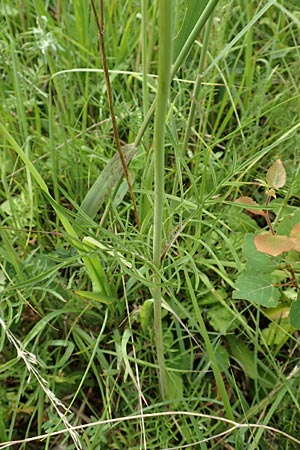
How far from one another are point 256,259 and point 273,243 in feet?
0.25

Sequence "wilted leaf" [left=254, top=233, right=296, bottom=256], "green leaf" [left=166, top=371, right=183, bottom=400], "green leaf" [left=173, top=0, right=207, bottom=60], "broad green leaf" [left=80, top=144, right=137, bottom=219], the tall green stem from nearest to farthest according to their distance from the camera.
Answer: the tall green stem → "green leaf" [left=173, top=0, right=207, bottom=60] → "wilted leaf" [left=254, top=233, right=296, bottom=256] → "broad green leaf" [left=80, top=144, right=137, bottom=219] → "green leaf" [left=166, top=371, right=183, bottom=400]

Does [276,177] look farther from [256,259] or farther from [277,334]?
[277,334]

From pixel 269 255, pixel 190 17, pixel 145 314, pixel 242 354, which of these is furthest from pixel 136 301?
pixel 190 17

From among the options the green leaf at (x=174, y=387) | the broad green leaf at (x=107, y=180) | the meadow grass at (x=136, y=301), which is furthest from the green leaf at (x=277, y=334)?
the broad green leaf at (x=107, y=180)

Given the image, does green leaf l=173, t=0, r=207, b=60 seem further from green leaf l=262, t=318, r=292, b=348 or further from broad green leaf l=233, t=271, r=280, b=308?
green leaf l=262, t=318, r=292, b=348

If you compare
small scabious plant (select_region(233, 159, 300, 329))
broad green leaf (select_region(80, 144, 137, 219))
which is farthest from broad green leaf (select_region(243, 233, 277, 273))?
broad green leaf (select_region(80, 144, 137, 219))

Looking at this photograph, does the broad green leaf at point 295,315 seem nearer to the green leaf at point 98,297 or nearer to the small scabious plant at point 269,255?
the small scabious plant at point 269,255

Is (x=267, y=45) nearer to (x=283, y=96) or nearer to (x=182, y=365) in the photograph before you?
(x=283, y=96)

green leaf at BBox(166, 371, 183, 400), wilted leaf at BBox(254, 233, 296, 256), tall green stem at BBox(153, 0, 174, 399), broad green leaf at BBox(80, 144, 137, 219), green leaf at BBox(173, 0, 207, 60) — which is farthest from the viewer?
green leaf at BBox(166, 371, 183, 400)

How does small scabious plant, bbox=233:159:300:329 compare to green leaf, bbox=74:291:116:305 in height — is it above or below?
above

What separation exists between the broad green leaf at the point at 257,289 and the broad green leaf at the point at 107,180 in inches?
9.6

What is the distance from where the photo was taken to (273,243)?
756 millimetres

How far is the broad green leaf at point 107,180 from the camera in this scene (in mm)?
874

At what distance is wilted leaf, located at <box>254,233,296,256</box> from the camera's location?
75 cm
